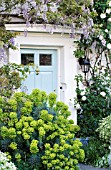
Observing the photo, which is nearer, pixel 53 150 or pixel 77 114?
pixel 53 150

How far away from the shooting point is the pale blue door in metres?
9.38

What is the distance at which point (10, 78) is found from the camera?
7918 mm

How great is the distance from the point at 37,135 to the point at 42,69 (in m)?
3.26

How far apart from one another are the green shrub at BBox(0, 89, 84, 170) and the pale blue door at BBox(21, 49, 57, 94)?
2511 millimetres

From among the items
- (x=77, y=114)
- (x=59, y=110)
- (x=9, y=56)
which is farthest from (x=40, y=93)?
(x=77, y=114)

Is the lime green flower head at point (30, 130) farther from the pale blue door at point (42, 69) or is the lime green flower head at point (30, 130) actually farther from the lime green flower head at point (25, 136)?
the pale blue door at point (42, 69)

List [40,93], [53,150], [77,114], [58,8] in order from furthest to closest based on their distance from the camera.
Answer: [77,114], [58,8], [40,93], [53,150]

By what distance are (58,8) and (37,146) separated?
10.4ft

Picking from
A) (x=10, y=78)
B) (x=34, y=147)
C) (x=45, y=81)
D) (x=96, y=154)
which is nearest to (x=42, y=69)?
(x=45, y=81)

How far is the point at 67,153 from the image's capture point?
6.56 m

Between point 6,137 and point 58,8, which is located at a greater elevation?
point 58,8

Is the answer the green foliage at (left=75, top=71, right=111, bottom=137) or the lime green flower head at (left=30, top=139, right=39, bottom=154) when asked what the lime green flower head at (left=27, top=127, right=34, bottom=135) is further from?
the green foliage at (left=75, top=71, right=111, bottom=137)

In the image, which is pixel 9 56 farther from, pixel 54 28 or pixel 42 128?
pixel 42 128

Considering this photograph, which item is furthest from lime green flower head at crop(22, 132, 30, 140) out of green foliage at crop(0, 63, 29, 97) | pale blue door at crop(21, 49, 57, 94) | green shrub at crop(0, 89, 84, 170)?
pale blue door at crop(21, 49, 57, 94)
